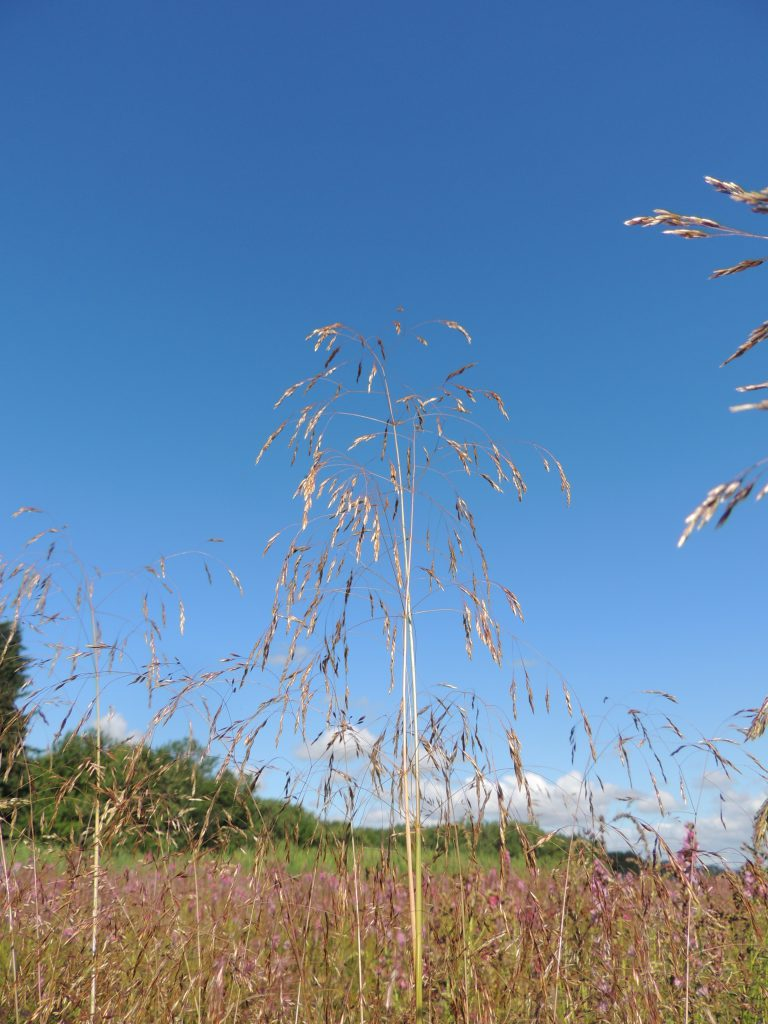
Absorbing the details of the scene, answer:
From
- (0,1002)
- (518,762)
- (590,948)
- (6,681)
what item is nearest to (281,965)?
(0,1002)

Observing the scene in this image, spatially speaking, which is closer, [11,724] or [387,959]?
[11,724]

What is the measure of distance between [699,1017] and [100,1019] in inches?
91.8

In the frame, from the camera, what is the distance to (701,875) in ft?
10.3

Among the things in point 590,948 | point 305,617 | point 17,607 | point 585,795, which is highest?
point 17,607

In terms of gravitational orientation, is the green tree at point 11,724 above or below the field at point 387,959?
above

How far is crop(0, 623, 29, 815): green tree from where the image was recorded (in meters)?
3.12

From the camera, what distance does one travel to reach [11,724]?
3.06m

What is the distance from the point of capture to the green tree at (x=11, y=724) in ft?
10.2

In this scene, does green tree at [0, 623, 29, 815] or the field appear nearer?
the field

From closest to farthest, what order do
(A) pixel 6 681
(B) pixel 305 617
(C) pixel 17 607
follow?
(B) pixel 305 617, (C) pixel 17 607, (A) pixel 6 681

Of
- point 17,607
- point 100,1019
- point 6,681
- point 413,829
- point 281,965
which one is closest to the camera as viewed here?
point 413,829

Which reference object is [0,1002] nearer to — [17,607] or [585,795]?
[17,607]

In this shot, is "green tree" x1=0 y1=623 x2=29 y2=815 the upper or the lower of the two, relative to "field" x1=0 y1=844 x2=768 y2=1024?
upper

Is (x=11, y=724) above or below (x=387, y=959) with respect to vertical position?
above
